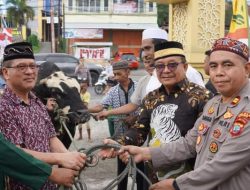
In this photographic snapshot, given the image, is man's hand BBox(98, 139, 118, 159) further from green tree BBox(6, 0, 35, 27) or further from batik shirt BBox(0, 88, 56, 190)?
green tree BBox(6, 0, 35, 27)

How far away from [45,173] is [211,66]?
0.97m

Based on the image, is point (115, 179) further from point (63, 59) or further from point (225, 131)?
point (63, 59)

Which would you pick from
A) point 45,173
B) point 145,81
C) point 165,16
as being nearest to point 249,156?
point 45,173

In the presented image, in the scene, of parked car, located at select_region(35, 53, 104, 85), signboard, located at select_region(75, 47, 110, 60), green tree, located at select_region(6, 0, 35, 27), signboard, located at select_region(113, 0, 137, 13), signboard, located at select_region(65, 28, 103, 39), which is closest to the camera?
parked car, located at select_region(35, 53, 104, 85)

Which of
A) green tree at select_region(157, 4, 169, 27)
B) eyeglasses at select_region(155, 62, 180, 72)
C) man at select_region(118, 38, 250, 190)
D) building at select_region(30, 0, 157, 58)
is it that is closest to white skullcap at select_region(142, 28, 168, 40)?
eyeglasses at select_region(155, 62, 180, 72)

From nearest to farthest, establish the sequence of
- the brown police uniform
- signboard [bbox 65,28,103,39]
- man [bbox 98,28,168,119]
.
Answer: the brown police uniform < man [bbox 98,28,168,119] < signboard [bbox 65,28,103,39]

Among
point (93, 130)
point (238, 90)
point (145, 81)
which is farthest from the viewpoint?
point (93, 130)

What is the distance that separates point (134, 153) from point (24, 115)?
2.11 ft

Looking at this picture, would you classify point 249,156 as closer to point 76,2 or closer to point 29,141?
point 29,141

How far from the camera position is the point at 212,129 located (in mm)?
2326

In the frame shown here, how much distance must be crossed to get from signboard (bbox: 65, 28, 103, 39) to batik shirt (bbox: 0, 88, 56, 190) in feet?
126

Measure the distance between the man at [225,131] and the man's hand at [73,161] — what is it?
38 centimetres

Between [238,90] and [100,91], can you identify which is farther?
[100,91]

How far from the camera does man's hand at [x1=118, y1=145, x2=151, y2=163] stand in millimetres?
2551
